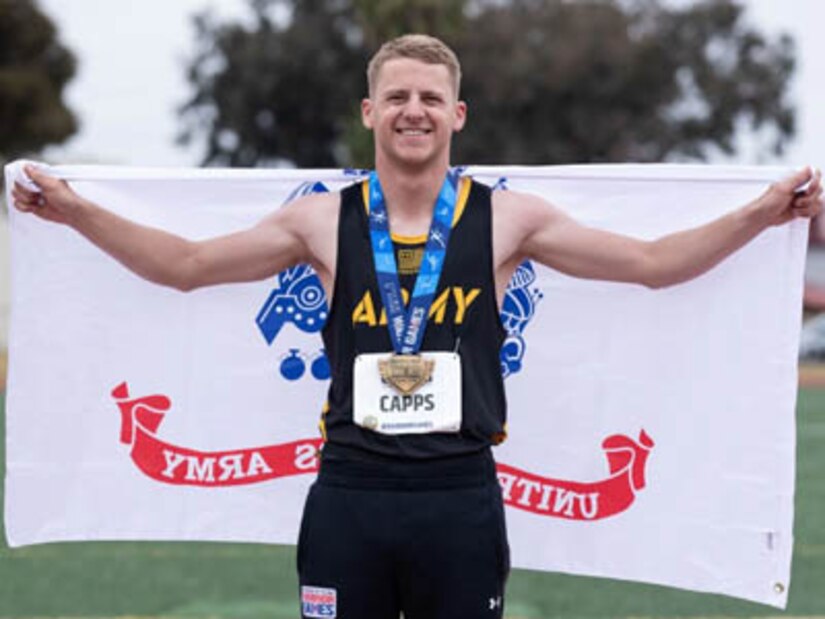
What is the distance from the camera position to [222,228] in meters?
5.29

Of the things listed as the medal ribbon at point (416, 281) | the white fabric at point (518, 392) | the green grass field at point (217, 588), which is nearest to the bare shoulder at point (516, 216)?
the medal ribbon at point (416, 281)

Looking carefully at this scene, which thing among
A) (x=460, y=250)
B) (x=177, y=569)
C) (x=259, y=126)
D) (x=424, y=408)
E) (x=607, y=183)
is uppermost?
(x=259, y=126)

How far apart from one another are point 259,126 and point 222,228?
49.8 m

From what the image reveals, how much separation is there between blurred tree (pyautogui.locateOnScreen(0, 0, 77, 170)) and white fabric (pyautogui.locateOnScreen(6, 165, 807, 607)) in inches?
1843

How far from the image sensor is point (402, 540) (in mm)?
3980

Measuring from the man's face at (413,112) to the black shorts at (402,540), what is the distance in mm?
763

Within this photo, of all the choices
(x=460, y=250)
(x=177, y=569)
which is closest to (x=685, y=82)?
(x=177, y=569)

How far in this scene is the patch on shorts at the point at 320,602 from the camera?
4.03m

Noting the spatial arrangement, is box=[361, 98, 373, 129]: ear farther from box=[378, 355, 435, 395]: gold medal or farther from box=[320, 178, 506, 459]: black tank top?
box=[378, 355, 435, 395]: gold medal

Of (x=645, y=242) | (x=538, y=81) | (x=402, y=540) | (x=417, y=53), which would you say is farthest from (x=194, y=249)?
(x=538, y=81)

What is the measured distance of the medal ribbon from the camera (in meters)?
3.98

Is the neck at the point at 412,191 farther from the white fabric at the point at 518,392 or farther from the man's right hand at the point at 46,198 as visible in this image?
the white fabric at the point at 518,392

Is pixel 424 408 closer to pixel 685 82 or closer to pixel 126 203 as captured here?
pixel 126 203

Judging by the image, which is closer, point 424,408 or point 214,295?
point 424,408
